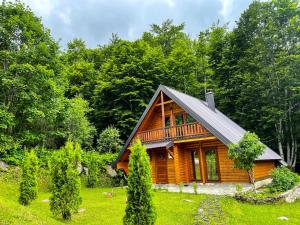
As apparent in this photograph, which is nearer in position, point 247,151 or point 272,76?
point 247,151

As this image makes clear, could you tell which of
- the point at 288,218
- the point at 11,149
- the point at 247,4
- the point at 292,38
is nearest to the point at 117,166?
the point at 11,149

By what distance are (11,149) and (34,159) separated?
7.13 meters

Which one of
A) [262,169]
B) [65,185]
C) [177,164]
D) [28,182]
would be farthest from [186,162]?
[65,185]

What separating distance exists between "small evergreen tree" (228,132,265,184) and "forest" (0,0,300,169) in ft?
36.6

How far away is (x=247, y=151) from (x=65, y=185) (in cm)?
754

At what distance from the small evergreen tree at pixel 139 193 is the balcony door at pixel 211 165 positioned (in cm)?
946

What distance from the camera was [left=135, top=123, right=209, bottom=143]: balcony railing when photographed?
1534 cm

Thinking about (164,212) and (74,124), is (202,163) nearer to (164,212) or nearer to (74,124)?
(164,212)

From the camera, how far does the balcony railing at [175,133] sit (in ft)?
50.3

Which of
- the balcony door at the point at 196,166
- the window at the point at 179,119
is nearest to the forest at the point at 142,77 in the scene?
the window at the point at 179,119

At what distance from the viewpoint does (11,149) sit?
16797mm

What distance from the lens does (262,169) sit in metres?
16.0

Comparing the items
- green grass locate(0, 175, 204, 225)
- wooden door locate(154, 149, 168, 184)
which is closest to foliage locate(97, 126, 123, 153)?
wooden door locate(154, 149, 168, 184)

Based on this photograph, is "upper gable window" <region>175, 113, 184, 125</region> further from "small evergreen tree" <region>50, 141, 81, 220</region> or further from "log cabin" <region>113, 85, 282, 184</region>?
"small evergreen tree" <region>50, 141, 81, 220</region>
